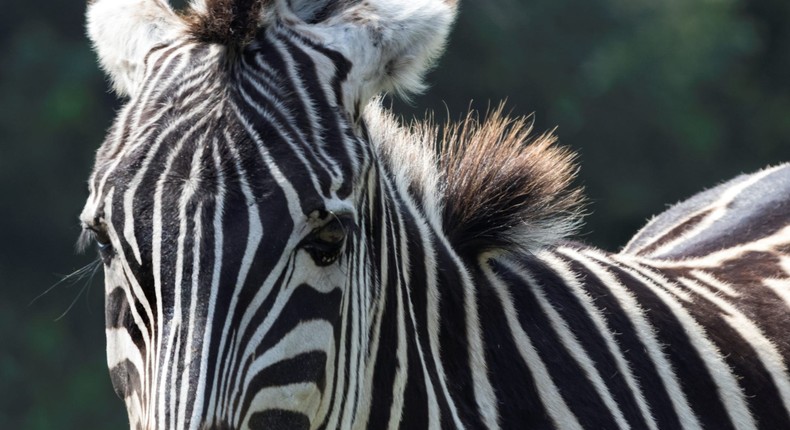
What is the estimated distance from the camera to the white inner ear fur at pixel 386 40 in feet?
8.25

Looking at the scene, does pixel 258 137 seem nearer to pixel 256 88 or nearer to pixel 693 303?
pixel 256 88

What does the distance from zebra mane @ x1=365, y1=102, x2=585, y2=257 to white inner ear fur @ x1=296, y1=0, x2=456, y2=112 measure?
0.32m

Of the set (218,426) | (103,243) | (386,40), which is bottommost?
(218,426)

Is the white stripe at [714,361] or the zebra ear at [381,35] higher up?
the zebra ear at [381,35]

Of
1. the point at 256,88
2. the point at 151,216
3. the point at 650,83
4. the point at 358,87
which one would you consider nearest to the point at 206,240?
the point at 151,216

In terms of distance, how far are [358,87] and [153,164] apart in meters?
0.52

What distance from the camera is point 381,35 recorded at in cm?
255

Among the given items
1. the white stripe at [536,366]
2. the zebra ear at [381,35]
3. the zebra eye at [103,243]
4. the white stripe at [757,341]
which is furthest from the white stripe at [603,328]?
the zebra eye at [103,243]

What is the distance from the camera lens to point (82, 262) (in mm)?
14523

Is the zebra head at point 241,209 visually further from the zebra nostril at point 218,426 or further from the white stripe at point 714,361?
the white stripe at point 714,361

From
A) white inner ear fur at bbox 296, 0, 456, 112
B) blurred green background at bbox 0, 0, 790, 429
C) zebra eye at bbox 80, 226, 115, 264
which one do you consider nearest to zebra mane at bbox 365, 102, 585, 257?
white inner ear fur at bbox 296, 0, 456, 112

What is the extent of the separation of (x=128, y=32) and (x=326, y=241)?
847 mm

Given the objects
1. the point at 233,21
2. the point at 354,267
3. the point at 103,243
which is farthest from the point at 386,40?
the point at 103,243

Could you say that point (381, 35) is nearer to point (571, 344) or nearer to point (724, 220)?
point (571, 344)
